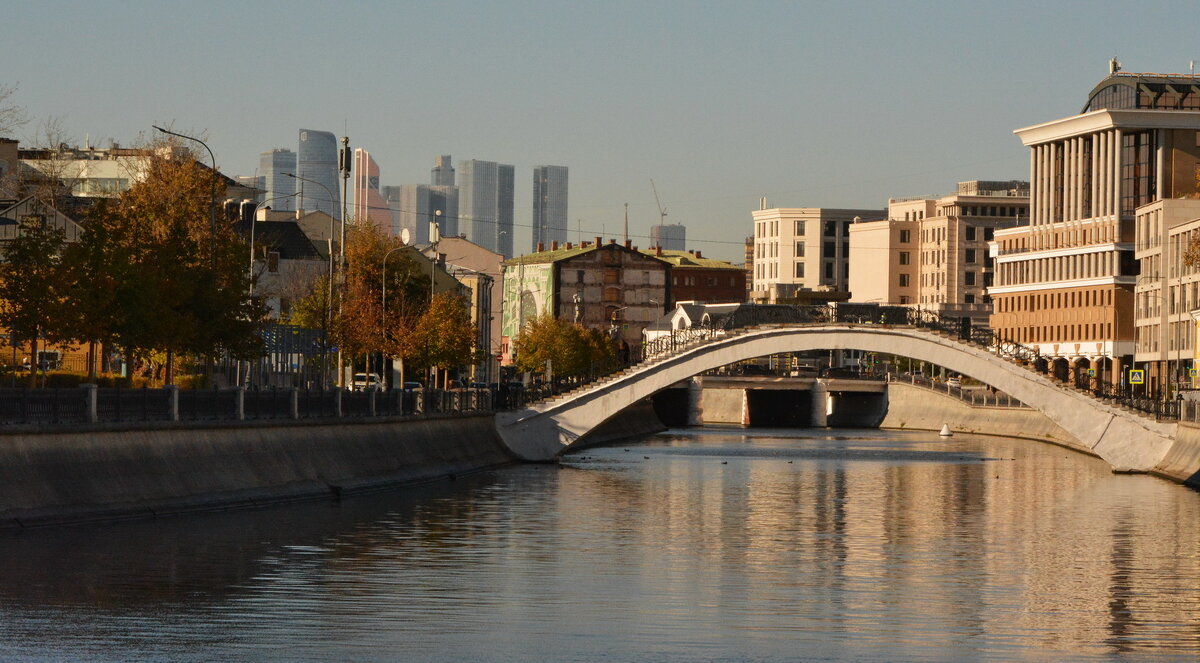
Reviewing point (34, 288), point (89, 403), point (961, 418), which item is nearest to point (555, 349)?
point (961, 418)

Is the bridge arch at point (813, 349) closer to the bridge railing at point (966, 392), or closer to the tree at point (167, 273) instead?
the tree at point (167, 273)

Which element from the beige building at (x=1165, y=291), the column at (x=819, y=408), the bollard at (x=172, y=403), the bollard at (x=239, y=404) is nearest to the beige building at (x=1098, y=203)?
the beige building at (x=1165, y=291)

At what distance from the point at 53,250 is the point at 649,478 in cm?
2844

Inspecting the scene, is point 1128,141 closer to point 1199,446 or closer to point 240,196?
point 240,196

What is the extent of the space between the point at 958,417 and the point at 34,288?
105995 millimetres

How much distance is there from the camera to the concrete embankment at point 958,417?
133388 mm

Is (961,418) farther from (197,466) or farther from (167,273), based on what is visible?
(197,466)

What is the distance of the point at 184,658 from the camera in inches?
1055

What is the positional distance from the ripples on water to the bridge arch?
17600mm

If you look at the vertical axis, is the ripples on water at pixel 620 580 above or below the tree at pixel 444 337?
below

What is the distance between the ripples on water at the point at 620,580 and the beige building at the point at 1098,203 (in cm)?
9861

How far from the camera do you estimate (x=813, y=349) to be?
93750mm

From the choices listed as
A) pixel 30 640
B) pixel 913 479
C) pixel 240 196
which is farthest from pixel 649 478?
pixel 240 196

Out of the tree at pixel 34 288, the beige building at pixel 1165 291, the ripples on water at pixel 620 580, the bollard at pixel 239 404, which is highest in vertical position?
the beige building at pixel 1165 291
